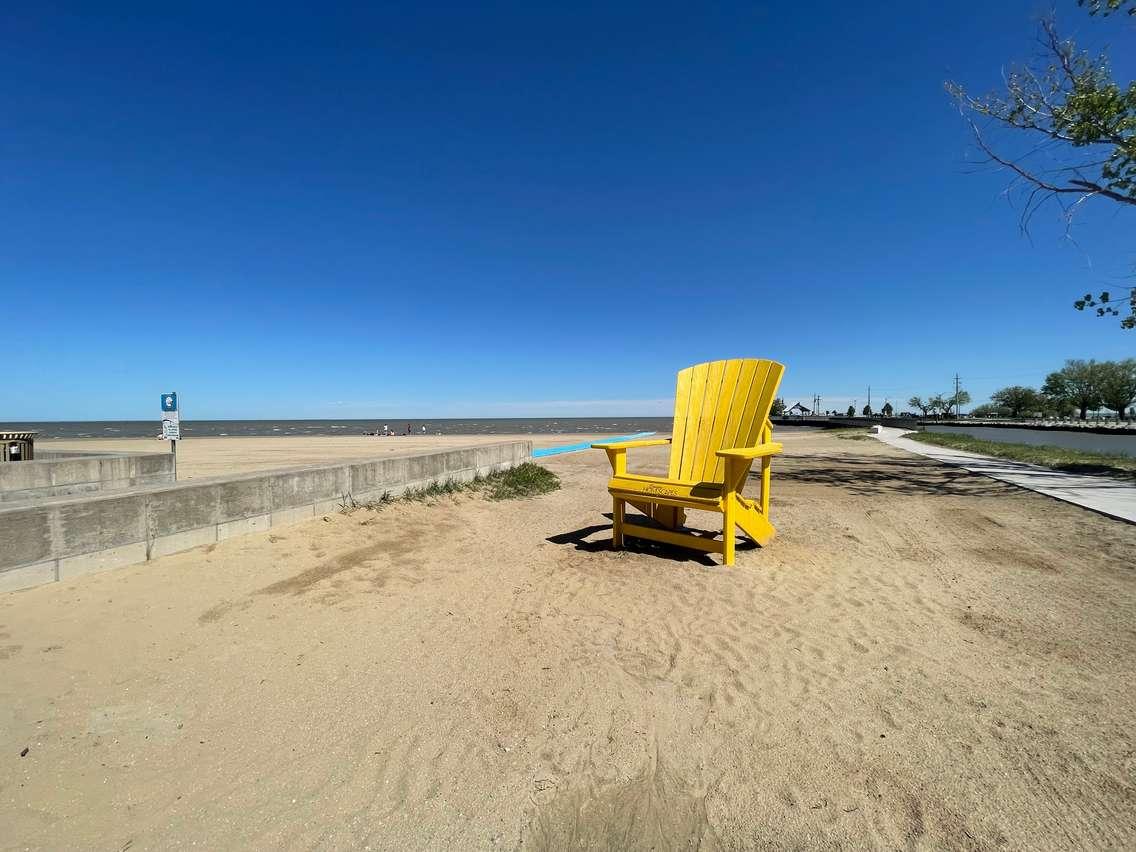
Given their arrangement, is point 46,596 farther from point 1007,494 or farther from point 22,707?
point 1007,494

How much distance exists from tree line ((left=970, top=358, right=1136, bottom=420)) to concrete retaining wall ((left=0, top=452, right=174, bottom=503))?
80.3m

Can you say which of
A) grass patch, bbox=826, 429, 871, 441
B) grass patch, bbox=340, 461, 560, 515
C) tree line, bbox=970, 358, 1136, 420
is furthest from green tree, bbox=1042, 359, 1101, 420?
grass patch, bbox=340, 461, 560, 515

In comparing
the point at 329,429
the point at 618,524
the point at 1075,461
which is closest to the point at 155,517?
the point at 618,524

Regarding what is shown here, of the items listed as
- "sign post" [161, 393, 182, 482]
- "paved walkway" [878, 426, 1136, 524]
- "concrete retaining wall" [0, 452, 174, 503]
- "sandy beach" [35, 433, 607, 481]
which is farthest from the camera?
"sandy beach" [35, 433, 607, 481]

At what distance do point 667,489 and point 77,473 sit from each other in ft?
20.1

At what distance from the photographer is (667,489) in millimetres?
3730

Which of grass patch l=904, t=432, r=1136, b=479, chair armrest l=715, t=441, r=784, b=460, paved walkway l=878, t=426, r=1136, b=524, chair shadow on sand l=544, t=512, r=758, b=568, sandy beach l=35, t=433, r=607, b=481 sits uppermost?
chair armrest l=715, t=441, r=784, b=460

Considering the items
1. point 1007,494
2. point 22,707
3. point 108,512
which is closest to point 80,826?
point 22,707

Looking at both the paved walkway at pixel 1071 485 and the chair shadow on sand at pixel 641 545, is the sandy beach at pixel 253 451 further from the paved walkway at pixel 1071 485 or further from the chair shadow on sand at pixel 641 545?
the paved walkway at pixel 1071 485

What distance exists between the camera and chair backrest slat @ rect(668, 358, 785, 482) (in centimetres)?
398

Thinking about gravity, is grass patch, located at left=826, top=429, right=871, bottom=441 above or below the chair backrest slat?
below

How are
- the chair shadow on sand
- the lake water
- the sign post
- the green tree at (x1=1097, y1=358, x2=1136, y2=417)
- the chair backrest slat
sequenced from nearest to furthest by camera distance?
1. the chair shadow on sand
2. the chair backrest slat
3. the sign post
4. the lake water
5. the green tree at (x1=1097, y1=358, x2=1136, y2=417)

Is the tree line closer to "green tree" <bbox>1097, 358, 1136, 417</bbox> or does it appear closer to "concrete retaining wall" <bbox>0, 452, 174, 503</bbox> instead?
"green tree" <bbox>1097, 358, 1136, 417</bbox>

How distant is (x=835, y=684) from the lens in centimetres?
209
